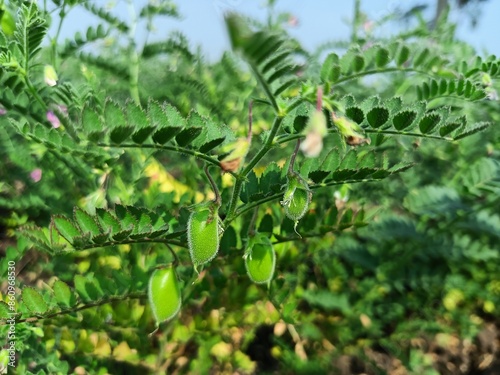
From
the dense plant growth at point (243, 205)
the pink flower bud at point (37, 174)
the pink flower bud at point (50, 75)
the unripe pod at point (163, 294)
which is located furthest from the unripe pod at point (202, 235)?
the pink flower bud at point (37, 174)

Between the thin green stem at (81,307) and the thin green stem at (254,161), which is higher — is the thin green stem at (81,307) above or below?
below

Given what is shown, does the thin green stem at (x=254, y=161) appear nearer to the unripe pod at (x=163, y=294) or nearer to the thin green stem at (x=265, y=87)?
the thin green stem at (x=265, y=87)

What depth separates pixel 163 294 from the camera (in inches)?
30.4

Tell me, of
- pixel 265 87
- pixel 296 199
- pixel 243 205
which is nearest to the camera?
pixel 265 87

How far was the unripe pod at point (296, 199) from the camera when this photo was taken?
0.67 metres

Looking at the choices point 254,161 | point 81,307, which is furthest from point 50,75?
point 254,161

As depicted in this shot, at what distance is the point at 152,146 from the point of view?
668 mm

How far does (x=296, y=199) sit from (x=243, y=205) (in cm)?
15

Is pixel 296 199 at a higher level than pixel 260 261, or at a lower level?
higher

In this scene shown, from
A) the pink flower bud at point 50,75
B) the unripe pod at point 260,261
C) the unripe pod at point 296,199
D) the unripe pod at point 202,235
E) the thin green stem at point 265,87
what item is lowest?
the unripe pod at point 260,261

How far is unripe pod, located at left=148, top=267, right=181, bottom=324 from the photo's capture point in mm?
768

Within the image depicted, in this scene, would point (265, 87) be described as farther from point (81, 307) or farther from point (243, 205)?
point (81, 307)

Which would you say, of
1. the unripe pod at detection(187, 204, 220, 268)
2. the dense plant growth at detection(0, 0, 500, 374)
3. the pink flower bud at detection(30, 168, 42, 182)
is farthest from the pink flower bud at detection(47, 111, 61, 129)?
the unripe pod at detection(187, 204, 220, 268)

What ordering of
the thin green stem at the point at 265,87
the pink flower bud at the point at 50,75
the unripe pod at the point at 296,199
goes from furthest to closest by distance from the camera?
1. the pink flower bud at the point at 50,75
2. the unripe pod at the point at 296,199
3. the thin green stem at the point at 265,87
